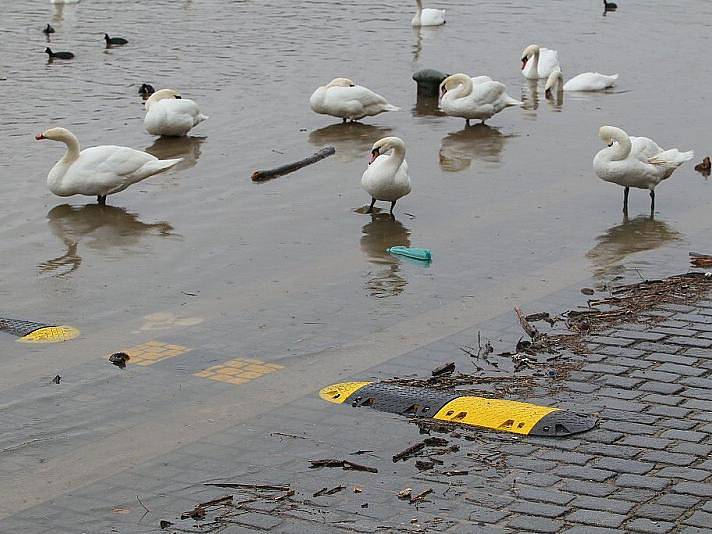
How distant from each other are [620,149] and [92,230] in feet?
18.5

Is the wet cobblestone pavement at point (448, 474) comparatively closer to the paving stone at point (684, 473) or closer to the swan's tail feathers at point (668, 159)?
the paving stone at point (684, 473)

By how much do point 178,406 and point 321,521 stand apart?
221 centimetres

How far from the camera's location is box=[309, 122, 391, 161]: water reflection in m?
18.3

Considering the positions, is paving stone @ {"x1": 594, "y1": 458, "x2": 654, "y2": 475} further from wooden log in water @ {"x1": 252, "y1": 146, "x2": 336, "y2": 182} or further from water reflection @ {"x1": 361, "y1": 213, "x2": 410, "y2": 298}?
wooden log in water @ {"x1": 252, "y1": 146, "x2": 336, "y2": 182}

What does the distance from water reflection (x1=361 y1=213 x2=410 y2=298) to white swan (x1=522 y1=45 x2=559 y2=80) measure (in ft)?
32.4

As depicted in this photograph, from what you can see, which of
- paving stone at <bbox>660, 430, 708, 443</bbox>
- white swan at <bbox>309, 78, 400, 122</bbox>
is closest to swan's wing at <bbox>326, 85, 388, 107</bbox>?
white swan at <bbox>309, 78, 400, 122</bbox>

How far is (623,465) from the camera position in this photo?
8.16 m

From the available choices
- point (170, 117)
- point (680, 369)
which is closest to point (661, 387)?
point (680, 369)

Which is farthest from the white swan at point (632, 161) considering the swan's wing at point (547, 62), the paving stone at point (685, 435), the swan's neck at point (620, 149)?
the swan's wing at point (547, 62)

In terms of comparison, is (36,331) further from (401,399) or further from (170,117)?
(170,117)

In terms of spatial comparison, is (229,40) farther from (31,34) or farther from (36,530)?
(36,530)

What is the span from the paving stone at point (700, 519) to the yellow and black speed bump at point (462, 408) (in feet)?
4.58

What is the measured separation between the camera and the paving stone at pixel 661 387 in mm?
9414

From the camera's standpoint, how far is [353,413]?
919 cm
